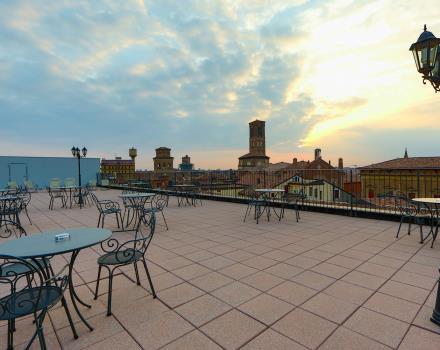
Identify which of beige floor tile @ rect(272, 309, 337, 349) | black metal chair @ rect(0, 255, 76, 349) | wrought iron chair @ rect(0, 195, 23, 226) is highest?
wrought iron chair @ rect(0, 195, 23, 226)

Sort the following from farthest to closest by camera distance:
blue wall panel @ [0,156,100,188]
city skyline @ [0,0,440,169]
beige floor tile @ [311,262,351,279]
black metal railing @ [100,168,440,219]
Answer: blue wall panel @ [0,156,100,188] → city skyline @ [0,0,440,169] → black metal railing @ [100,168,440,219] → beige floor tile @ [311,262,351,279]

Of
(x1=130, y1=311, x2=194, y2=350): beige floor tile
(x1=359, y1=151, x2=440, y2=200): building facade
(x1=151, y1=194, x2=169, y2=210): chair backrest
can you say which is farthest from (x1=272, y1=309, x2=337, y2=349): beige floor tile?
(x1=151, y1=194, x2=169, y2=210): chair backrest

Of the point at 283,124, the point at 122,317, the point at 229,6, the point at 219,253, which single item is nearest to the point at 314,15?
the point at 229,6

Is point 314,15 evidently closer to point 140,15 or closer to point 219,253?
point 140,15

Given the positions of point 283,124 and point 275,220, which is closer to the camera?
point 275,220

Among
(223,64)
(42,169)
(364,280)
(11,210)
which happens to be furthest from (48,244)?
(42,169)

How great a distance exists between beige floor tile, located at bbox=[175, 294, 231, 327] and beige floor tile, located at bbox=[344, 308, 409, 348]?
99cm

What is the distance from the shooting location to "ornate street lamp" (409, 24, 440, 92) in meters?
3.00

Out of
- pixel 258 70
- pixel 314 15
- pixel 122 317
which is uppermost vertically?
pixel 258 70

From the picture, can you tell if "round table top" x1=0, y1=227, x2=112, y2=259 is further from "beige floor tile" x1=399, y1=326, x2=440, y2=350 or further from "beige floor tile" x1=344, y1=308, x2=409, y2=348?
"beige floor tile" x1=399, y1=326, x2=440, y2=350

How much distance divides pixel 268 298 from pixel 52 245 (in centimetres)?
186

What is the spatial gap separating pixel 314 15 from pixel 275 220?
5.31 metres

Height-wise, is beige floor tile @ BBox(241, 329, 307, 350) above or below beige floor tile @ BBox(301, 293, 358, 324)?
below

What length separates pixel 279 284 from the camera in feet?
8.07
